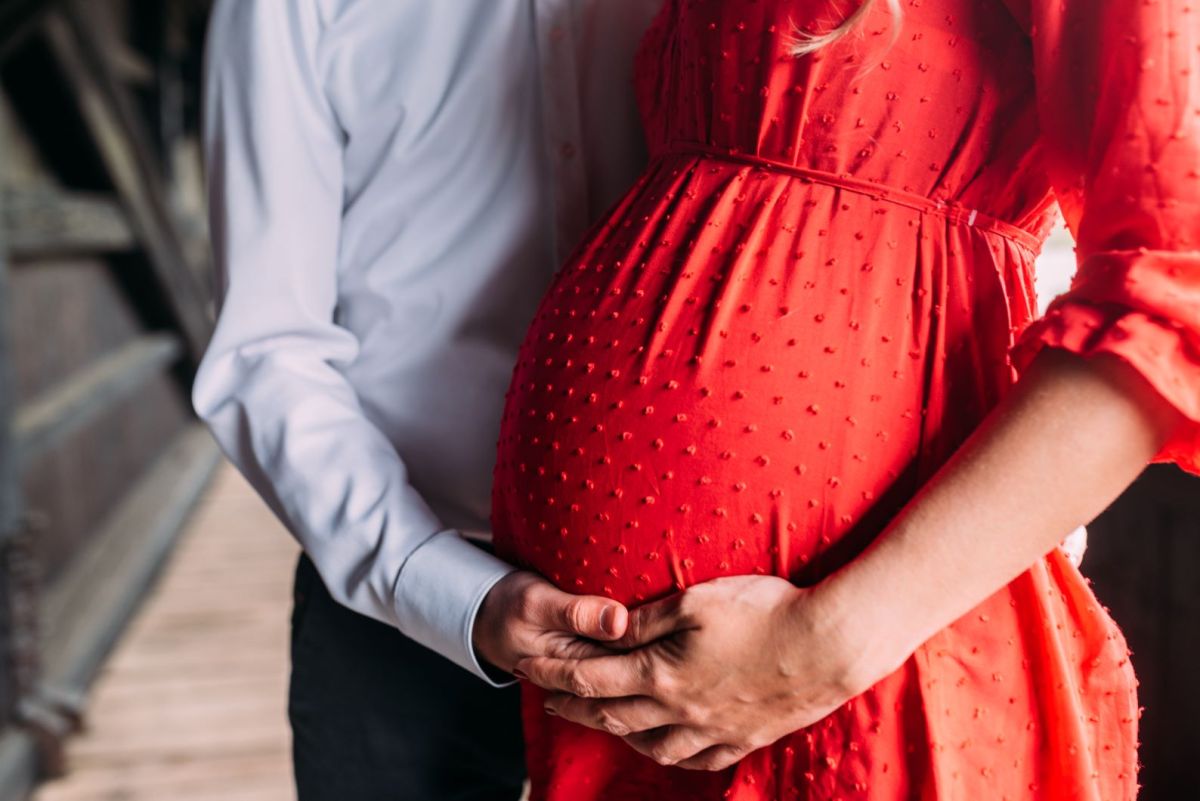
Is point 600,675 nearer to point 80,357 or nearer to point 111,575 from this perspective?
point 111,575

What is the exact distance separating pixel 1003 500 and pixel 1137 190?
173 millimetres

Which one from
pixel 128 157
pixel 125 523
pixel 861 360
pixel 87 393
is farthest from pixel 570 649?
pixel 128 157

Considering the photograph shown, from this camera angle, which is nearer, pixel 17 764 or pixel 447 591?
pixel 447 591

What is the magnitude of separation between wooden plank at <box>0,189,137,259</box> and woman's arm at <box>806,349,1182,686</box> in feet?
7.93

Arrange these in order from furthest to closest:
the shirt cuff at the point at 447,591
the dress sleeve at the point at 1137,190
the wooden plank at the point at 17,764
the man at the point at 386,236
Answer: the wooden plank at the point at 17,764 < the man at the point at 386,236 < the shirt cuff at the point at 447,591 < the dress sleeve at the point at 1137,190

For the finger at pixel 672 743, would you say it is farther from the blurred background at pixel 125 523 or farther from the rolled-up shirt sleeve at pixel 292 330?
the blurred background at pixel 125 523

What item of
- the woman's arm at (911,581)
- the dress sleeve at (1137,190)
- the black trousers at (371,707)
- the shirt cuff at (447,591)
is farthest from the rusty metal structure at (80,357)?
the dress sleeve at (1137,190)

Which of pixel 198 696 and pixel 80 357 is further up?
pixel 80 357

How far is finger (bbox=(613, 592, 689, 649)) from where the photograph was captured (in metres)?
0.67

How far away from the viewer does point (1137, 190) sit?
0.59 metres

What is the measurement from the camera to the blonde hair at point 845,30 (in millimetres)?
646

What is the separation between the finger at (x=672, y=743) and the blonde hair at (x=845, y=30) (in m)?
0.41

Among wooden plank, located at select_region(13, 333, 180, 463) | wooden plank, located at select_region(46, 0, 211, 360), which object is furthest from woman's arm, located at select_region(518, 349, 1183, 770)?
wooden plank, located at select_region(46, 0, 211, 360)

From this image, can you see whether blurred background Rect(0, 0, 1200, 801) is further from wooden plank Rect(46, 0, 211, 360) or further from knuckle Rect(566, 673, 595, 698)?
knuckle Rect(566, 673, 595, 698)
